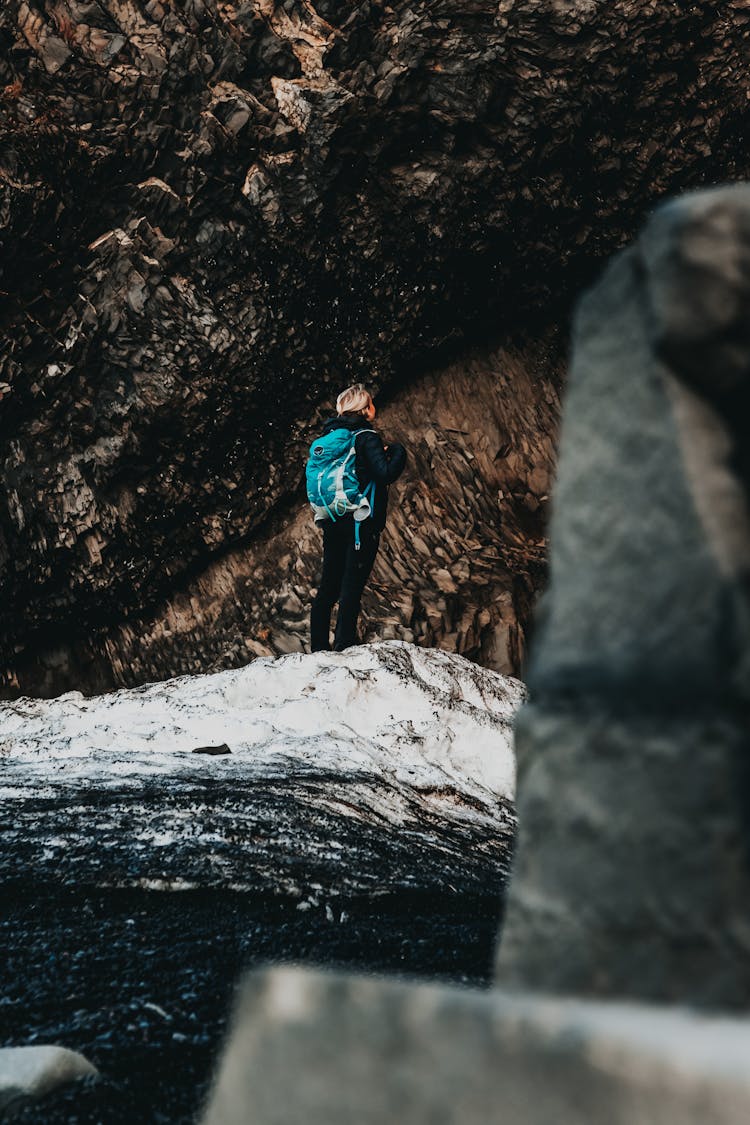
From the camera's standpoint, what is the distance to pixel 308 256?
7.61m

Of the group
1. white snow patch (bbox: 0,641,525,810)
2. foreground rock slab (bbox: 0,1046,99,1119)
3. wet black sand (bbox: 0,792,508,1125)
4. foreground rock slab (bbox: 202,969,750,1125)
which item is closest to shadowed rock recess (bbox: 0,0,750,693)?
white snow patch (bbox: 0,641,525,810)

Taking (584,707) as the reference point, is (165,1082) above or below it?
below

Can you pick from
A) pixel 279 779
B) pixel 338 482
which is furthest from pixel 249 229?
pixel 279 779

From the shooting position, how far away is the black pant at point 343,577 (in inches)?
253

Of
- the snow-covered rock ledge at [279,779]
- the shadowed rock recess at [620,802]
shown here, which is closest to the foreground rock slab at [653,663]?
the shadowed rock recess at [620,802]

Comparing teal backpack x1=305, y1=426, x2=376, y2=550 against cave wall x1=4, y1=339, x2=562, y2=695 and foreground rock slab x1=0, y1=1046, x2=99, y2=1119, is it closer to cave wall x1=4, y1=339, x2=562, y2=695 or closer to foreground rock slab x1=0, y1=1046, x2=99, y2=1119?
cave wall x1=4, y1=339, x2=562, y2=695

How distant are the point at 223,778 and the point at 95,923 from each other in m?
1.47

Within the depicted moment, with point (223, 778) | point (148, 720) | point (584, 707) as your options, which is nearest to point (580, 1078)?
point (584, 707)

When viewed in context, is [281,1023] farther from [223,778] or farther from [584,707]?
[223,778]

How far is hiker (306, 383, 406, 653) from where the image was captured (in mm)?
6192

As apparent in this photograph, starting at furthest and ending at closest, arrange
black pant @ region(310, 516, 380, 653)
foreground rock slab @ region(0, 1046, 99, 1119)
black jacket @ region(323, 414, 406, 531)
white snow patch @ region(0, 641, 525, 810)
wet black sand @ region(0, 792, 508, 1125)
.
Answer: black pant @ region(310, 516, 380, 653)
black jacket @ region(323, 414, 406, 531)
white snow patch @ region(0, 641, 525, 810)
wet black sand @ region(0, 792, 508, 1125)
foreground rock slab @ region(0, 1046, 99, 1119)

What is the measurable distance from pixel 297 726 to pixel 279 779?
114 cm

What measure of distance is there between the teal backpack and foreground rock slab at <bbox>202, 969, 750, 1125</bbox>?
213 inches

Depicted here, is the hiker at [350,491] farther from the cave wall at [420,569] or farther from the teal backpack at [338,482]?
the cave wall at [420,569]
